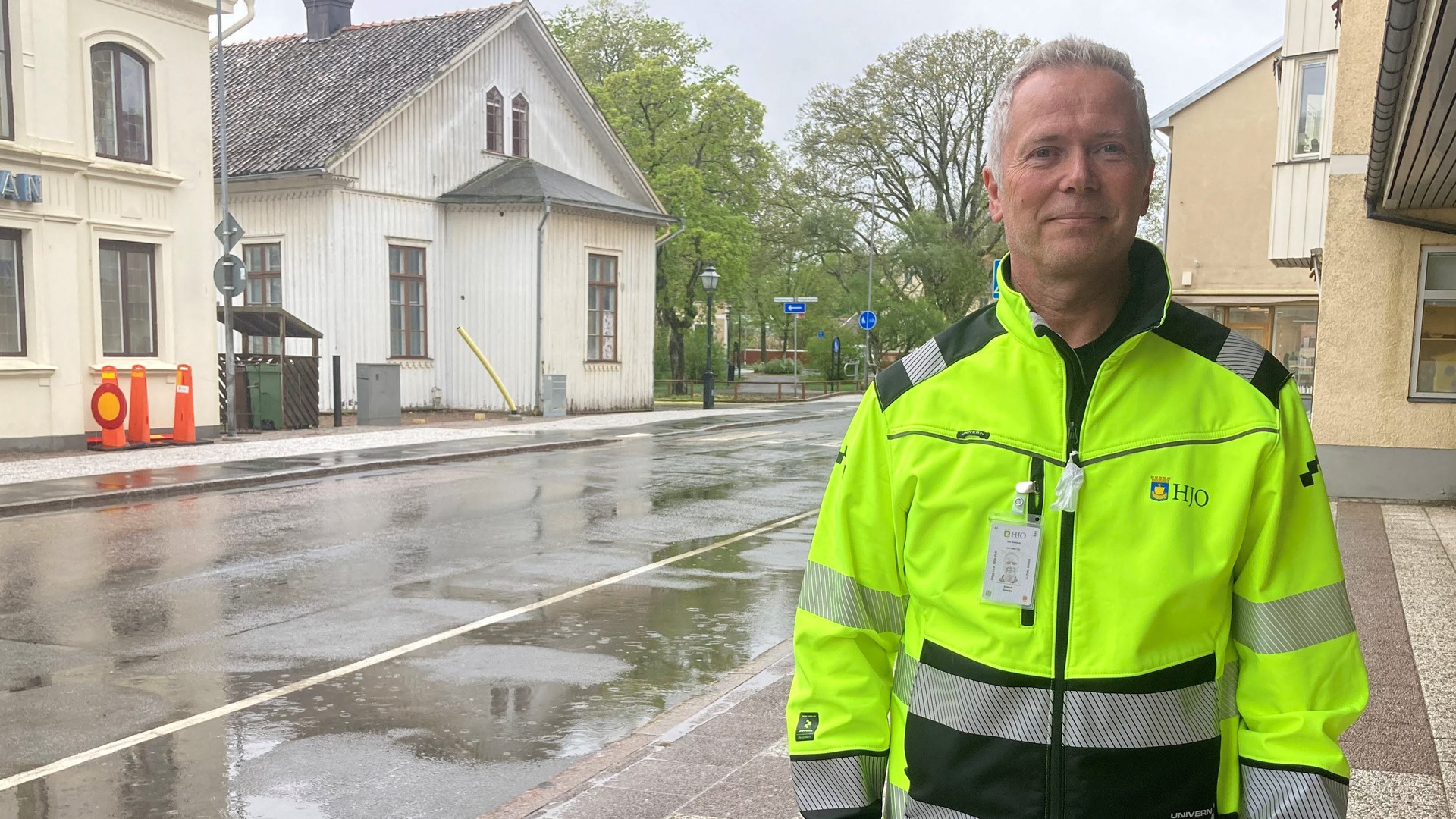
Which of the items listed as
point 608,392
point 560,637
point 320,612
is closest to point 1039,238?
point 560,637

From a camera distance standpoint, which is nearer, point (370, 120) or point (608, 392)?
point (370, 120)

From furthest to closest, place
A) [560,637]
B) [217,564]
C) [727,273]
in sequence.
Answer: [727,273]
[217,564]
[560,637]

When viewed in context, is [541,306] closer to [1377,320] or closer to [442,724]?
[1377,320]

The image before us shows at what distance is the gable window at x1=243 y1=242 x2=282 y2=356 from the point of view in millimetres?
24844

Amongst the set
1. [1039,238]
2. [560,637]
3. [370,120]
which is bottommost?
[560,637]

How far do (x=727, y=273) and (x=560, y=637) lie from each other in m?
33.7

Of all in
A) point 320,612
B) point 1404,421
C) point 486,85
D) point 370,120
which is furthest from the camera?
point 486,85

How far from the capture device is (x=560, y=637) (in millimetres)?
7141

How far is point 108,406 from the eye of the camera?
16.7m

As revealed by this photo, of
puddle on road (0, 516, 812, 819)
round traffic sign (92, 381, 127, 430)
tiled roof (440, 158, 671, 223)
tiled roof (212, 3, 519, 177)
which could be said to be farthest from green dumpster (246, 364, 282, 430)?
puddle on road (0, 516, 812, 819)

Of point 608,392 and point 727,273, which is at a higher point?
point 727,273

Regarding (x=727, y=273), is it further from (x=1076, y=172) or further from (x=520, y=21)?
(x=1076, y=172)

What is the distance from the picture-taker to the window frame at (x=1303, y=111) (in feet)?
48.2

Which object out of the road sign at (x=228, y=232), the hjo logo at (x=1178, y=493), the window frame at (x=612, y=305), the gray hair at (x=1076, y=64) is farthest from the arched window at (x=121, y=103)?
the hjo logo at (x=1178, y=493)
